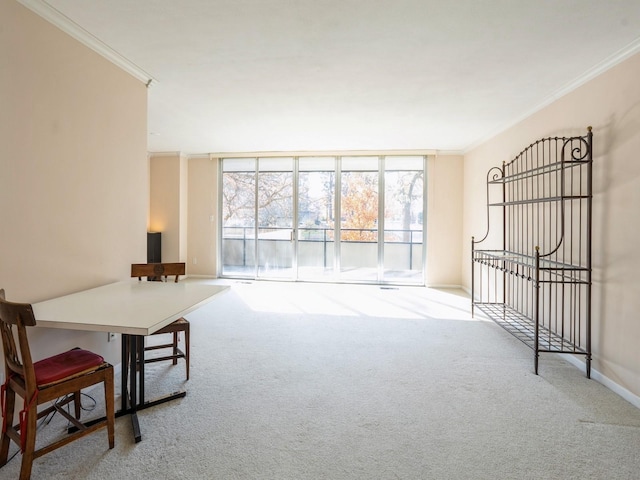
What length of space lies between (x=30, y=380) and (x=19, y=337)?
0.74ft

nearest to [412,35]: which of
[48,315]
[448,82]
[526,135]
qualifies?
[448,82]

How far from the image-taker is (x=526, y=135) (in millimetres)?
3912

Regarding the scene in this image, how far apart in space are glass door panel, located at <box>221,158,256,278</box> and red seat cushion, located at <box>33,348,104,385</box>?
16.4 feet

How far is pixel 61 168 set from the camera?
230 cm

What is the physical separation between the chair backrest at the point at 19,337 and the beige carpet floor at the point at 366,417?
1.75ft

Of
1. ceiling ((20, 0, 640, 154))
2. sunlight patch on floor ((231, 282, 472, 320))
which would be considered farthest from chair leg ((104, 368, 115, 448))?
sunlight patch on floor ((231, 282, 472, 320))

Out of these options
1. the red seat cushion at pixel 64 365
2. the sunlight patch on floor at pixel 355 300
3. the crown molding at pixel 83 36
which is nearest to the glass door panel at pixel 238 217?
the sunlight patch on floor at pixel 355 300

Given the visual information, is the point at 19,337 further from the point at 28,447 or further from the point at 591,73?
the point at 591,73

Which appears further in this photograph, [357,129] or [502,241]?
[357,129]

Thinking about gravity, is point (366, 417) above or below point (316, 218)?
below

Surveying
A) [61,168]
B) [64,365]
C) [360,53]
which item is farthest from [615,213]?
[61,168]

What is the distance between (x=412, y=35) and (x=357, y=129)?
241 centimetres

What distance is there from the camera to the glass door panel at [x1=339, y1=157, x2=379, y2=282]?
647cm

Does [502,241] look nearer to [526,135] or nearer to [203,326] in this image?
[526,135]
